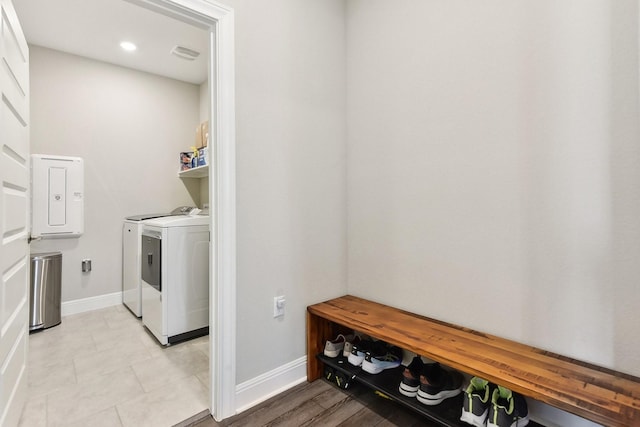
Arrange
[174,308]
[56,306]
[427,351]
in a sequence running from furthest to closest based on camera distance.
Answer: [56,306]
[174,308]
[427,351]

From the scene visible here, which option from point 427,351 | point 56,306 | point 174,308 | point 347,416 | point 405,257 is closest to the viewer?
point 427,351

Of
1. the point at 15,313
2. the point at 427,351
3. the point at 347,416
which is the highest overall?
the point at 15,313

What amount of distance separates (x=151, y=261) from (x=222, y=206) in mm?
1360

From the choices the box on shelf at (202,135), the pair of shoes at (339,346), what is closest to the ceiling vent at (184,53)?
the box on shelf at (202,135)

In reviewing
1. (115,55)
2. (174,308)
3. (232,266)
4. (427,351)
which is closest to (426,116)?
(427,351)

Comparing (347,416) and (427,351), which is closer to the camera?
(427,351)

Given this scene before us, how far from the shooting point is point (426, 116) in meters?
1.73

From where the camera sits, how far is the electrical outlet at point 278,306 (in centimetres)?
175

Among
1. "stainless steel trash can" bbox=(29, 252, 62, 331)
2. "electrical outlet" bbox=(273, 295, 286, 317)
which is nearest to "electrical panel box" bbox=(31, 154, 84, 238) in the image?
"stainless steel trash can" bbox=(29, 252, 62, 331)

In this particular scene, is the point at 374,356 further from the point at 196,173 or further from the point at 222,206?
the point at 196,173

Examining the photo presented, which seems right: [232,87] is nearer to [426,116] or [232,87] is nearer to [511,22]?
[426,116]

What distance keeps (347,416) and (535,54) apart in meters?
1.91

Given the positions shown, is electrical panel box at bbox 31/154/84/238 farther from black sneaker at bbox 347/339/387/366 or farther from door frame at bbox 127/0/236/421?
black sneaker at bbox 347/339/387/366

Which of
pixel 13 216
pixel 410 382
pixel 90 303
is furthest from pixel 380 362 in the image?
pixel 90 303
